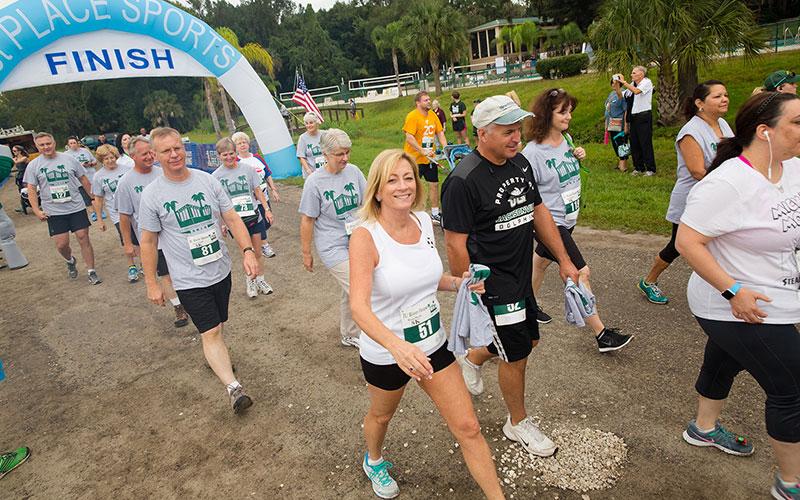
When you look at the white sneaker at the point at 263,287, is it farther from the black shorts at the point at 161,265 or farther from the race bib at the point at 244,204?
the black shorts at the point at 161,265

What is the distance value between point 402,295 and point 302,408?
81.6 inches

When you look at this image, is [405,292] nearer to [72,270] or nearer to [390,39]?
[72,270]

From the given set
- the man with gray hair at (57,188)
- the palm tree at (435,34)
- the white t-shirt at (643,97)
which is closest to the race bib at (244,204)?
the man with gray hair at (57,188)

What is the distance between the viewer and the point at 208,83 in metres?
21.5

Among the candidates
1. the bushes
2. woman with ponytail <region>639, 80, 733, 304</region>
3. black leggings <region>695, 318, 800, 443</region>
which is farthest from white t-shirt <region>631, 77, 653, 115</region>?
the bushes

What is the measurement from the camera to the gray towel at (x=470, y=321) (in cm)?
260

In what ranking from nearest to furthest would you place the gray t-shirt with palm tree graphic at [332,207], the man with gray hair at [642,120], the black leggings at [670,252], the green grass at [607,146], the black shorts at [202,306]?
the black shorts at [202,306] < the gray t-shirt with palm tree graphic at [332,207] < the black leggings at [670,252] < the green grass at [607,146] < the man with gray hair at [642,120]

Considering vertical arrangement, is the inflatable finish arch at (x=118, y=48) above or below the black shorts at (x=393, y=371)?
above

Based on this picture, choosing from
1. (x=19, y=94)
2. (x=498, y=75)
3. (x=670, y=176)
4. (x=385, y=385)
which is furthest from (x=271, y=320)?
(x=19, y=94)

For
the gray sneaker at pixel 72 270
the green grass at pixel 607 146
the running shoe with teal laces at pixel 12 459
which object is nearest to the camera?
the running shoe with teal laces at pixel 12 459

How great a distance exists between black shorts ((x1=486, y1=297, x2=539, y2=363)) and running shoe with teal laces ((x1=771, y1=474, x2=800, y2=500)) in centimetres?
145

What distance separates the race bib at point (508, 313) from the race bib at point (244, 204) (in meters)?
4.29

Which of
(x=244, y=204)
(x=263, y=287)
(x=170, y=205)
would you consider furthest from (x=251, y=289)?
(x=170, y=205)

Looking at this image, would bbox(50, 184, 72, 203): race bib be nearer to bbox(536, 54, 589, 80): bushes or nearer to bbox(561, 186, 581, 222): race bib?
bbox(561, 186, 581, 222): race bib
